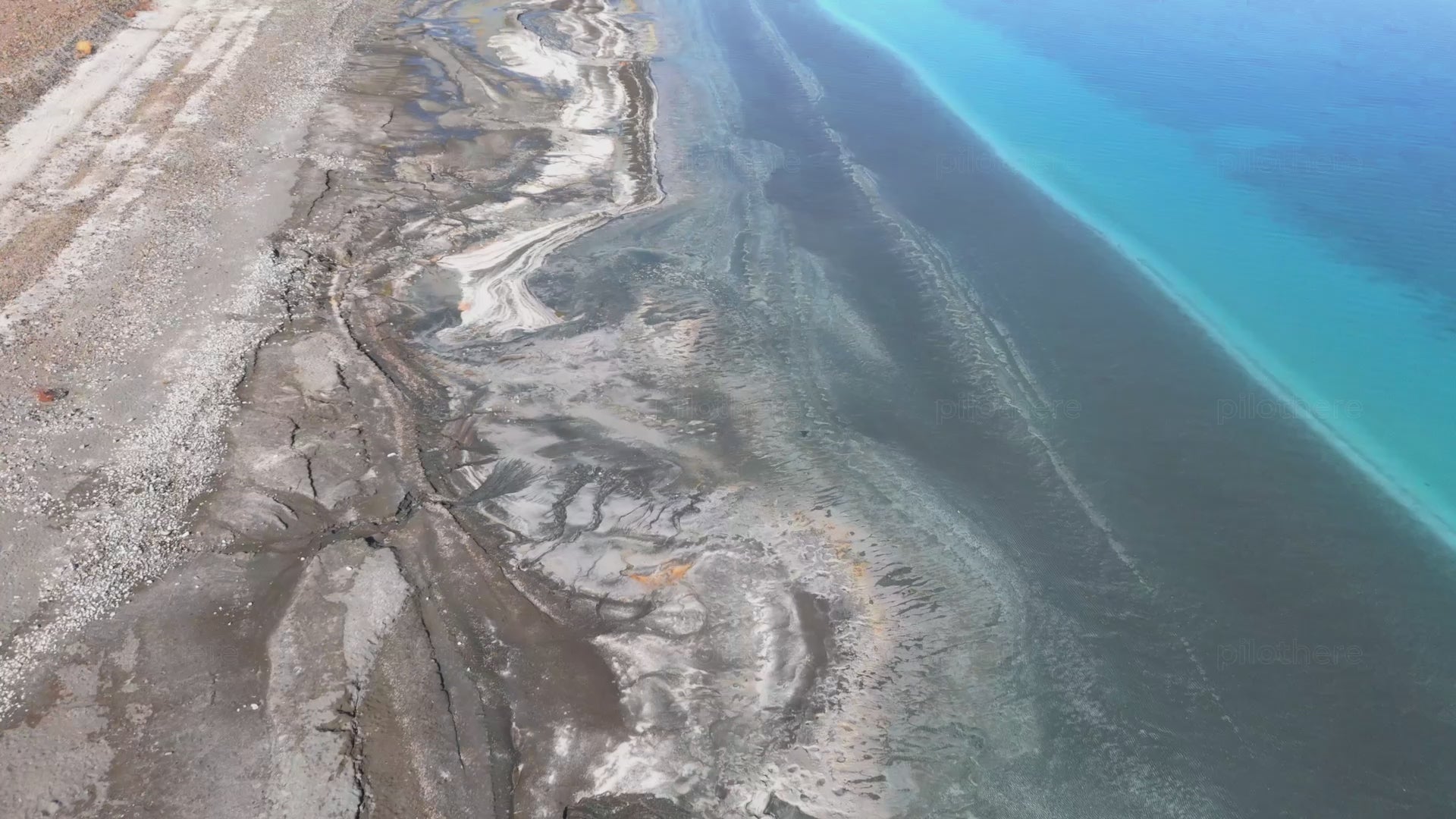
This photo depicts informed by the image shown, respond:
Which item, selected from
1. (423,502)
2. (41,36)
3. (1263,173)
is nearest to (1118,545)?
(423,502)

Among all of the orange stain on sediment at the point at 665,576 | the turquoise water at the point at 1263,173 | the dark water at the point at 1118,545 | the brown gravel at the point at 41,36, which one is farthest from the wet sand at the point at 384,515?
the turquoise water at the point at 1263,173

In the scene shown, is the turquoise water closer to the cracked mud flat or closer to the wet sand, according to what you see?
the cracked mud flat

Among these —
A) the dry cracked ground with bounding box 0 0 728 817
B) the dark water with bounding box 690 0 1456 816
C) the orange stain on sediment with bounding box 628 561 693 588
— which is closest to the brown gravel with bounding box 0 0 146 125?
the dry cracked ground with bounding box 0 0 728 817

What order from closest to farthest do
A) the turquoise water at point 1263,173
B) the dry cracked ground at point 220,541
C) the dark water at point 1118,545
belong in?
1. the dry cracked ground at point 220,541
2. the dark water at point 1118,545
3. the turquoise water at point 1263,173

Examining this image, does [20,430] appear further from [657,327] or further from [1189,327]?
[1189,327]

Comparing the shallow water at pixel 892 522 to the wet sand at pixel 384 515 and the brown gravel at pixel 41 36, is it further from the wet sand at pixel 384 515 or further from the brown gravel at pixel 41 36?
the brown gravel at pixel 41 36

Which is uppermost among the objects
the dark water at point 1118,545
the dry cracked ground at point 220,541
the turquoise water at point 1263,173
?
the turquoise water at point 1263,173
